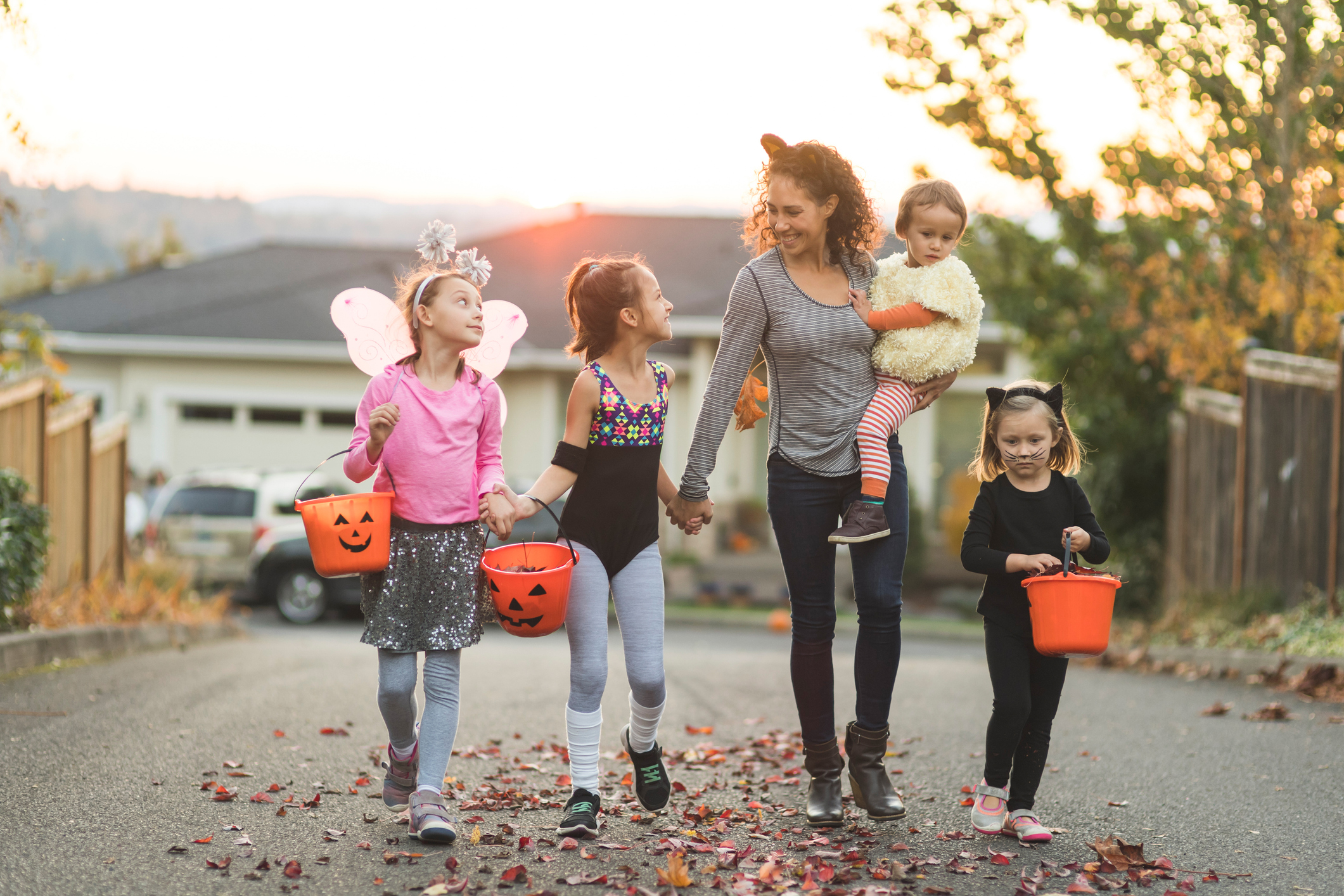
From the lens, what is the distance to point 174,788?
4.40m

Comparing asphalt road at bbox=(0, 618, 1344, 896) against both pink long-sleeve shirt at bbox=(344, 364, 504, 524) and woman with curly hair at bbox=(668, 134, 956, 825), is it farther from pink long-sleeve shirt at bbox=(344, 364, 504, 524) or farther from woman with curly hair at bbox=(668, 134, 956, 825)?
pink long-sleeve shirt at bbox=(344, 364, 504, 524)

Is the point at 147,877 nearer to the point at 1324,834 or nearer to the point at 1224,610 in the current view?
the point at 1324,834

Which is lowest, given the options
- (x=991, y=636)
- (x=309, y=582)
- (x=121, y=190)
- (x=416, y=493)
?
(x=309, y=582)

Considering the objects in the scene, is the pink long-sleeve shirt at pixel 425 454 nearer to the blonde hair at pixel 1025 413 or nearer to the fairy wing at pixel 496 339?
the fairy wing at pixel 496 339

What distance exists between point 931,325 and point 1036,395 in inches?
15.7

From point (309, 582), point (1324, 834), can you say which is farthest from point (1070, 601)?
point (309, 582)

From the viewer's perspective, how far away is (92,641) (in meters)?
7.97

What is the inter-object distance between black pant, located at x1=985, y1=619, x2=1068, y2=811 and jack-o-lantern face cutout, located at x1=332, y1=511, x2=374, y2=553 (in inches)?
75.6

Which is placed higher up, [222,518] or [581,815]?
[581,815]

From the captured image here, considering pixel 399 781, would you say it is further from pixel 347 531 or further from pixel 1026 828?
pixel 1026 828

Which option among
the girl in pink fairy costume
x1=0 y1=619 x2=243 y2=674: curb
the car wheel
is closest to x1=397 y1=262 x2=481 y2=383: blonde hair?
the girl in pink fairy costume

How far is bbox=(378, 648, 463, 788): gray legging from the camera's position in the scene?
3900mm

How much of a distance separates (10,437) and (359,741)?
4297mm

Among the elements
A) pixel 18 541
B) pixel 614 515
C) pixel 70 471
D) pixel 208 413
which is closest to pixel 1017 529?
pixel 614 515
